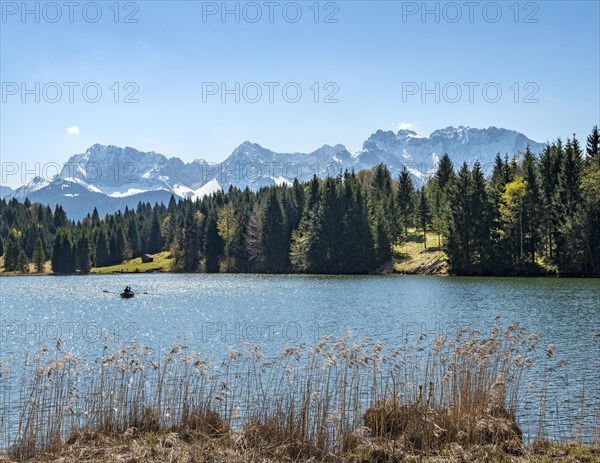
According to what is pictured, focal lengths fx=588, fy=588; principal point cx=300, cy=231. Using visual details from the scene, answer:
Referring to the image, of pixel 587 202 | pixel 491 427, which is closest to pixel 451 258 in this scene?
pixel 587 202

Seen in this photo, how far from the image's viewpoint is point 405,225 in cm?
15250

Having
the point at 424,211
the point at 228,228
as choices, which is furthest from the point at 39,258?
the point at 424,211

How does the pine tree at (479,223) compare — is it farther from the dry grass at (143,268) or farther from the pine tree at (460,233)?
the dry grass at (143,268)

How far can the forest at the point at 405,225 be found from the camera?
99.8 meters

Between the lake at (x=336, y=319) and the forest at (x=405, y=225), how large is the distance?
18.0 meters

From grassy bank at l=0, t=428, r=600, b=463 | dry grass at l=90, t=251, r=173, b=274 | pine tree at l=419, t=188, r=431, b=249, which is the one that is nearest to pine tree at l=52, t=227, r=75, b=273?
dry grass at l=90, t=251, r=173, b=274

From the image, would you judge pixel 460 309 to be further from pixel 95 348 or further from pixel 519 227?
pixel 519 227

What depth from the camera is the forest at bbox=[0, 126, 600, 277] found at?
99750 millimetres

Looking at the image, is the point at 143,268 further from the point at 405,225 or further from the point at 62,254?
the point at 405,225

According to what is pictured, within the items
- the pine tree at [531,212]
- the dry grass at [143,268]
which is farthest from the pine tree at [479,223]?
the dry grass at [143,268]

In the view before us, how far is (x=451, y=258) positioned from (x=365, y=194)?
35332 millimetres

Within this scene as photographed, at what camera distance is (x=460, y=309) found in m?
55.8

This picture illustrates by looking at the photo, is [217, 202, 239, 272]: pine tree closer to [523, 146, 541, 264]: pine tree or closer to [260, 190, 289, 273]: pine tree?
[260, 190, 289, 273]: pine tree

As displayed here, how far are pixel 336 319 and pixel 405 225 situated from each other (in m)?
105
